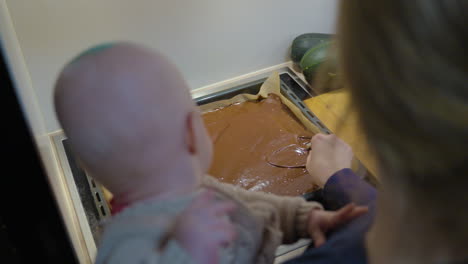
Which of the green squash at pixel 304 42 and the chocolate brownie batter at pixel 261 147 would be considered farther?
the green squash at pixel 304 42

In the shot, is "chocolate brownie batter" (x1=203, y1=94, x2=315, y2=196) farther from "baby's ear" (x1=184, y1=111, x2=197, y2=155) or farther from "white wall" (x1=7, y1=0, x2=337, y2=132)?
"baby's ear" (x1=184, y1=111, x2=197, y2=155)

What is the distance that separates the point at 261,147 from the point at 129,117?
2.33 feet

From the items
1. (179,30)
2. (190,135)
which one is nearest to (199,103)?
(179,30)

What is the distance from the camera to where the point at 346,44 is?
35 centimetres

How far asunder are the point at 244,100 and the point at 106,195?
52 centimetres

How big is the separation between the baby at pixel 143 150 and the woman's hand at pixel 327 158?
13.4 inches

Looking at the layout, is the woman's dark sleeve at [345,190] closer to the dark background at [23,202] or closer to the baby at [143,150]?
the baby at [143,150]

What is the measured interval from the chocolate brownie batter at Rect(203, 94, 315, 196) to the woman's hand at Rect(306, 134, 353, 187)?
181 millimetres

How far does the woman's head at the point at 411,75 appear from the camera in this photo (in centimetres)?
29

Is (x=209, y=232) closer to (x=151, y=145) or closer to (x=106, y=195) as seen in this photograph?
(x=151, y=145)

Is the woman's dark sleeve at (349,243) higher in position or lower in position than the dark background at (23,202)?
lower

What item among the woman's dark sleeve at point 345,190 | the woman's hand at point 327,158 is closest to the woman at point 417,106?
the woman's dark sleeve at point 345,190

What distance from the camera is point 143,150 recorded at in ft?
1.52

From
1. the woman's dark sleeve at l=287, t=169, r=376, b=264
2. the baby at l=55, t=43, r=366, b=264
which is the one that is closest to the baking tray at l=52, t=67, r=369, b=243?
the woman's dark sleeve at l=287, t=169, r=376, b=264
